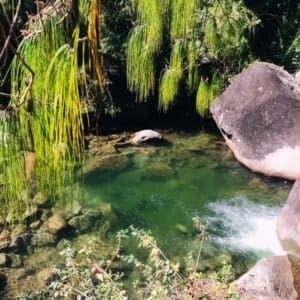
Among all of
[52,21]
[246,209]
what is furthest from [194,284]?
[246,209]

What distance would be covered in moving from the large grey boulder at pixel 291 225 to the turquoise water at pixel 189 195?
0.39ft

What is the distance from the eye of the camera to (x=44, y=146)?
1.13 meters

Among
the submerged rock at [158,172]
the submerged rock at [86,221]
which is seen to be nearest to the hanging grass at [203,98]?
the submerged rock at [158,172]

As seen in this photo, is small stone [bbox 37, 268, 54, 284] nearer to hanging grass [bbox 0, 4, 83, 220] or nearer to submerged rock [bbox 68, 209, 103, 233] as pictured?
submerged rock [bbox 68, 209, 103, 233]

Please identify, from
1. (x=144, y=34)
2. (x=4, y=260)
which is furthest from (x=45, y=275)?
(x=144, y=34)

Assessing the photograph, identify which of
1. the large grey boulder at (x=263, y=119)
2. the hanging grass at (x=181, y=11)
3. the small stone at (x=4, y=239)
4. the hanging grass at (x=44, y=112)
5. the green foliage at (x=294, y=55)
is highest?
the hanging grass at (x=181, y=11)

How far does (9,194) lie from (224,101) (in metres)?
6.77

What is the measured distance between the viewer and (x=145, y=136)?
8.14 m

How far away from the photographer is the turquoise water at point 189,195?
5.70 metres

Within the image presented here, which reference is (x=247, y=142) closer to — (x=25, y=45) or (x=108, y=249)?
(x=108, y=249)

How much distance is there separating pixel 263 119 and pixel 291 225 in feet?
7.38

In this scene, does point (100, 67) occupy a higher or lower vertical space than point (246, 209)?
higher

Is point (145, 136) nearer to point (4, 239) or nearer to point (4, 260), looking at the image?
point (4, 239)

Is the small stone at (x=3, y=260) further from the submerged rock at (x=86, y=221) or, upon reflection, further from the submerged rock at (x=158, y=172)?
the submerged rock at (x=158, y=172)
